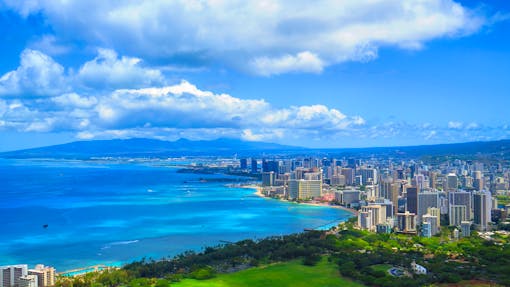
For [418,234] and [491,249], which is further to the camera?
[418,234]

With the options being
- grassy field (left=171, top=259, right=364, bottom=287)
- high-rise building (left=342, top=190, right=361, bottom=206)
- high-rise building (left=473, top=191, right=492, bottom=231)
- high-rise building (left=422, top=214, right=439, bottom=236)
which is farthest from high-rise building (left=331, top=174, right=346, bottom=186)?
grassy field (left=171, top=259, right=364, bottom=287)

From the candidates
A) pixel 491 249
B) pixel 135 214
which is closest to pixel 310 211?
pixel 135 214

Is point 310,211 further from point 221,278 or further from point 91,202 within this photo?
point 221,278

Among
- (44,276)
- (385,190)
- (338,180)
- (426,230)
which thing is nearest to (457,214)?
(426,230)

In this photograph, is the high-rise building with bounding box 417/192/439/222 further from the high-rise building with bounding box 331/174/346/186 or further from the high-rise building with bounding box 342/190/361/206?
the high-rise building with bounding box 331/174/346/186

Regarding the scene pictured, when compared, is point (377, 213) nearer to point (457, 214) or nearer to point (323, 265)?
point (457, 214)

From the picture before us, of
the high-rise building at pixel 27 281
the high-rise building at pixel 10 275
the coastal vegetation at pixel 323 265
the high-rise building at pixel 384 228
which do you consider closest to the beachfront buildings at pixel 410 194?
the high-rise building at pixel 384 228
